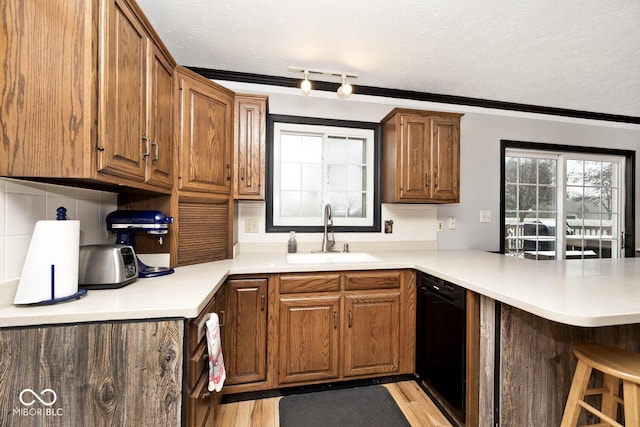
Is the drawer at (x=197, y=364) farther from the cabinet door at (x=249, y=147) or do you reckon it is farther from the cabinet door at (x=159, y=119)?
the cabinet door at (x=249, y=147)

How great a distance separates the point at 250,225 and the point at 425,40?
187cm

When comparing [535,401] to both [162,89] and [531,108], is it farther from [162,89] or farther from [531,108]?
[531,108]

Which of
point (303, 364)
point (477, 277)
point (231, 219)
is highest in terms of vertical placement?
point (231, 219)

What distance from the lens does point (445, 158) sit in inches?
93.7

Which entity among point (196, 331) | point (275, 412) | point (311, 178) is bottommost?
point (275, 412)

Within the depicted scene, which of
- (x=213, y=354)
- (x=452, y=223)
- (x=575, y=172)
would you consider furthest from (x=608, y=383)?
(x=575, y=172)

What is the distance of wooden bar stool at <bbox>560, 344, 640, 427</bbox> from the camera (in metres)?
1.04

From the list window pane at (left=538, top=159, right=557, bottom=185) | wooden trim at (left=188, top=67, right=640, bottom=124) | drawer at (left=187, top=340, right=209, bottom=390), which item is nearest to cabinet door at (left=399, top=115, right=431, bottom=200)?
wooden trim at (left=188, top=67, right=640, bottom=124)

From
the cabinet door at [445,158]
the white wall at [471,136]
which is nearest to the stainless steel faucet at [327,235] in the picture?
the white wall at [471,136]

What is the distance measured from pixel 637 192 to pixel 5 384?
538cm

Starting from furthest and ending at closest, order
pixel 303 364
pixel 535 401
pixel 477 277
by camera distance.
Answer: pixel 303 364 < pixel 477 277 < pixel 535 401

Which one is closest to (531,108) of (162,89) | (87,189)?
(162,89)

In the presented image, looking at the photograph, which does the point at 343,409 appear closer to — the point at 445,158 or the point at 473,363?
the point at 473,363

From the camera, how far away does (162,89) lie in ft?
5.05
